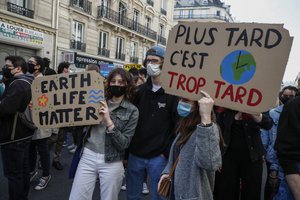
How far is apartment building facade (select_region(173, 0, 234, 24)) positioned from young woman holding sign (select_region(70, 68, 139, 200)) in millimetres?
53667

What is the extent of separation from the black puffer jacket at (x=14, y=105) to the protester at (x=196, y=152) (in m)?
1.95

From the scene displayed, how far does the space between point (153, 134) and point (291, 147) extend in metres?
1.31

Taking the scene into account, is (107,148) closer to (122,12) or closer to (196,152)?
(196,152)

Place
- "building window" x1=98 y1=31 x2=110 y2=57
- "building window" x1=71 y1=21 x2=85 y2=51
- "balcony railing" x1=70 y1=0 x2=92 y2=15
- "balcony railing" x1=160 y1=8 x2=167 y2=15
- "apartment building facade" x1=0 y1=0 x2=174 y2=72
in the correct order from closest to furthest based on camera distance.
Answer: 1. "apartment building facade" x1=0 y1=0 x2=174 y2=72
2. "building window" x1=71 y1=21 x2=85 y2=51
3. "balcony railing" x1=70 y1=0 x2=92 y2=15
4. "building window" x1=98 y1=31 x2=110 y2=57
5. "balcony railing" x1=160 y1=8 x2=167 y2=15

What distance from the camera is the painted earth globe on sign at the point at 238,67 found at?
172 centimetres

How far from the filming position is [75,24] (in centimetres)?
1778

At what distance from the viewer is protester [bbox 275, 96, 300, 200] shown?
1778 millimetres

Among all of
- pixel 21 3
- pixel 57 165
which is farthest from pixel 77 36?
pixel 57 165

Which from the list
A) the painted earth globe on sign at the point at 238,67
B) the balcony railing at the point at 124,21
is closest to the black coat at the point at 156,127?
the painted earth globe on sign at the point at 238,67

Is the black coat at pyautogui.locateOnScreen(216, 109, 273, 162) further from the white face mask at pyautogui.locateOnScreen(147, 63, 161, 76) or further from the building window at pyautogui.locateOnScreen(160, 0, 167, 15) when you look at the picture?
the building window at pyautogui.locateOnScreen(160, 0, 167, 15)

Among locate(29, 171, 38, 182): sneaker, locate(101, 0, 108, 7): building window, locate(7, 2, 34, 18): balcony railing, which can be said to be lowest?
locate(29, 171, 38, 182): sneaker

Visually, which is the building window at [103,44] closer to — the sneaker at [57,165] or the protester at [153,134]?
the sneaker at [57,165]

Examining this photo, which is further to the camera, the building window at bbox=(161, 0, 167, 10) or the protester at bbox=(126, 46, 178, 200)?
the building window at bbox=(161, 0, 167, 10)

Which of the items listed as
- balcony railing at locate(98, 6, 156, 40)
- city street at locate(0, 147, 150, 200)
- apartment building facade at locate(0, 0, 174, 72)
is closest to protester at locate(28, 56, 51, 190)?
city street at locate(0, 147, 150, 200)
